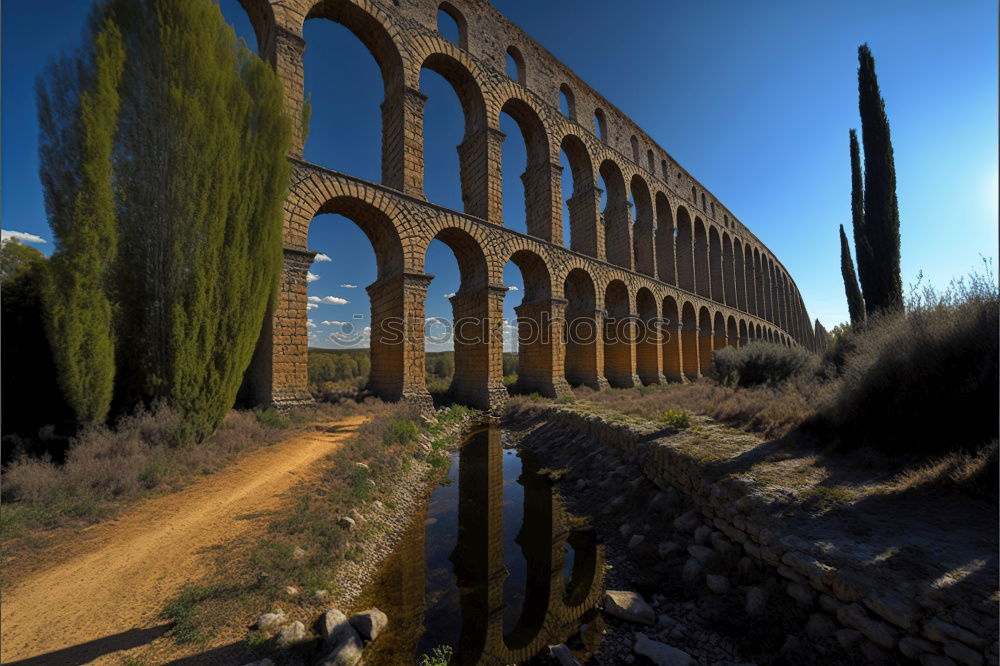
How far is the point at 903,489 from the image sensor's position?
137 inches

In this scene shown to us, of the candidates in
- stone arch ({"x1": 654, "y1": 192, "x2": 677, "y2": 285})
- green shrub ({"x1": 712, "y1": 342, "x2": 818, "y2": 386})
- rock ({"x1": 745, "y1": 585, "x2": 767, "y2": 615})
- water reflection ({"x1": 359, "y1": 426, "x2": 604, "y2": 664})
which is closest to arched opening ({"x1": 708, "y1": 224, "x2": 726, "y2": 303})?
stone arch ({"x1": 654, "y1": 192, "x2": 677, "y2": 285})

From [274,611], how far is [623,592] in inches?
121

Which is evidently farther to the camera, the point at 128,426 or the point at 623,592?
the point at 128,426

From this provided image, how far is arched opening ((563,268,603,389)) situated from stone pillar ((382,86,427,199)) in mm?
8340

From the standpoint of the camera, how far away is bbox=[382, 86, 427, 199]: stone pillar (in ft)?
40.7

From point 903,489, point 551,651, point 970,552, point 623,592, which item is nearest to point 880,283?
point 903,489

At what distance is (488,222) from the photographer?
14156mm

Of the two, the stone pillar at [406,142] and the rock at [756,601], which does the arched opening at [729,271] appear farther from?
the rock at [756,601]

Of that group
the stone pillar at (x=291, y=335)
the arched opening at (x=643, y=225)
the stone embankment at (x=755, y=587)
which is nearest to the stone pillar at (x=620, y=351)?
the arched opening at (x=643, y=225)

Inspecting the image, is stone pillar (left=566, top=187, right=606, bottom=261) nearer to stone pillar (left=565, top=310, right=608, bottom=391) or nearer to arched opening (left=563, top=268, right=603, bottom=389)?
arched opening (left=563, top=268, right=603, bottom=389)

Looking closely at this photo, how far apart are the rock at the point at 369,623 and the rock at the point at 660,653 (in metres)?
2.07

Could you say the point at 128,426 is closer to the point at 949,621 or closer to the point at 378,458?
the point at 378,458

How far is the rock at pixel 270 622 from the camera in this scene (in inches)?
106

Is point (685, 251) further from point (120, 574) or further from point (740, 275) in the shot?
point (120, 574)
